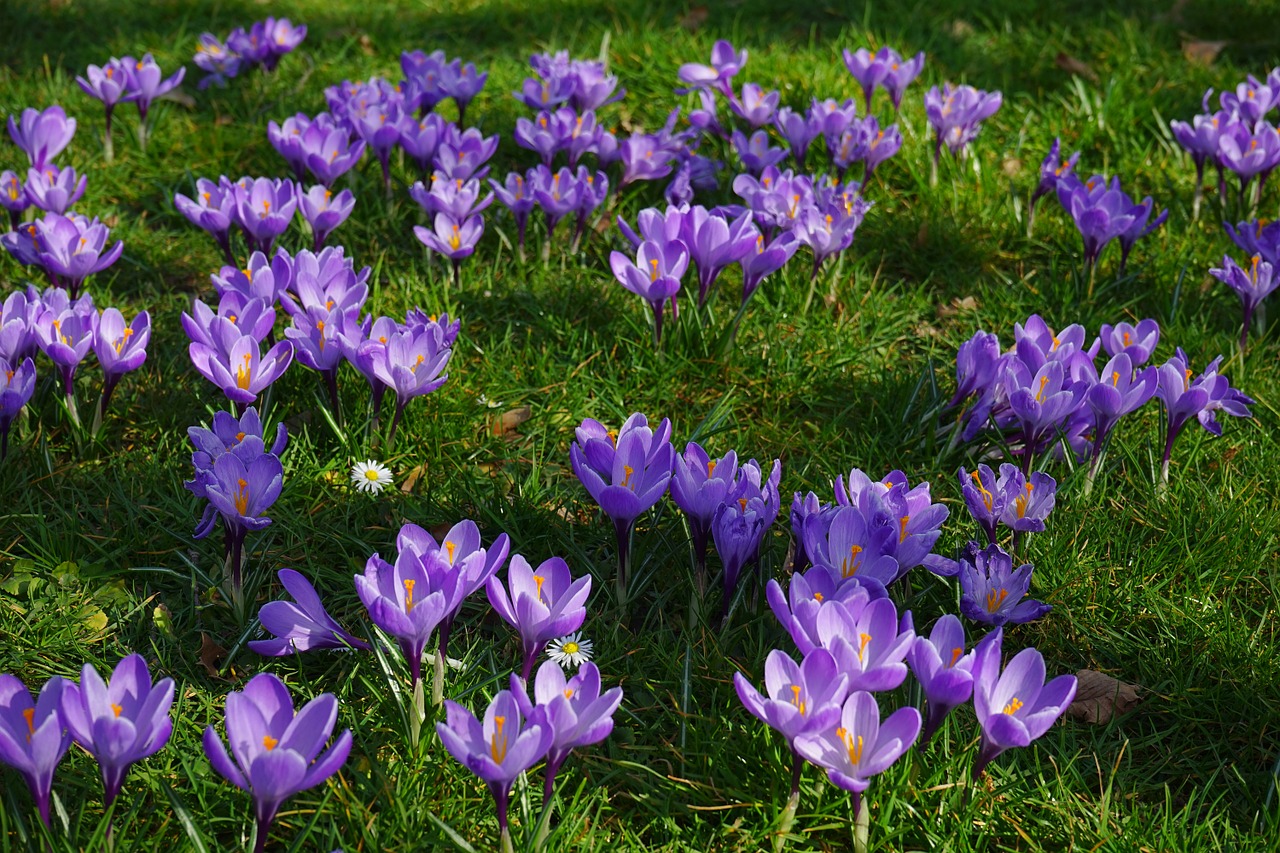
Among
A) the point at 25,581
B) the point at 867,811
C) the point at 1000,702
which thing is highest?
the point at 1000,702

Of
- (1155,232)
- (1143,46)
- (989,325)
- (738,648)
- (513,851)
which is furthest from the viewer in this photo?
(1143,46)

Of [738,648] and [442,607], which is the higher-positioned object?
[442,607]

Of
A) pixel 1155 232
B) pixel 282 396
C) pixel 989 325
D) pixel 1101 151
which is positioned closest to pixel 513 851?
pixel 282 396

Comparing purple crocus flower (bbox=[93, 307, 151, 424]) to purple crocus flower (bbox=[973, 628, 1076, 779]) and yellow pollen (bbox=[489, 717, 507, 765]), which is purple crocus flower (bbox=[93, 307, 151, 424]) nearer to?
yellow pollen (bbox=[489, 717, 507, 765])

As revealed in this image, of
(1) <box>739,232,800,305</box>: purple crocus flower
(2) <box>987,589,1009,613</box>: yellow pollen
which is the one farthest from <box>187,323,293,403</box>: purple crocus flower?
(2) <box>987,589,1009,613</box>: yellow pollen

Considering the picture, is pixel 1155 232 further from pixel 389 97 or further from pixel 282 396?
pixel 282 396

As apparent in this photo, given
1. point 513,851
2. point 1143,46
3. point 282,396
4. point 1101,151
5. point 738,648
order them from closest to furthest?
point 513,851
point 738,648
point 282,396
point 1101,151
point 1143,46

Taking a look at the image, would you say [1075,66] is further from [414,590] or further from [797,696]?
[414,590]

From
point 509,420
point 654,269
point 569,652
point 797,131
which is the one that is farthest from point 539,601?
point 797,131
